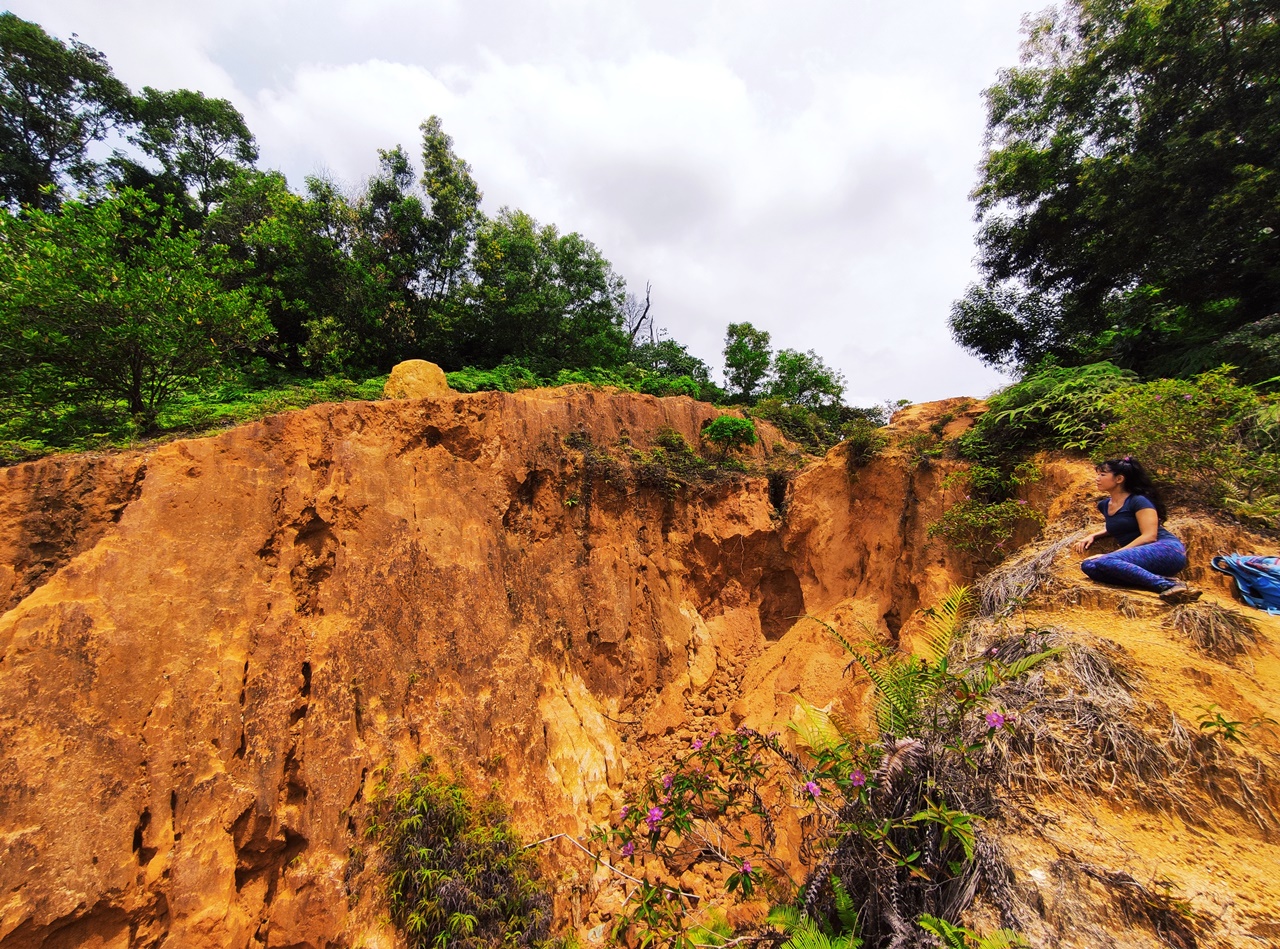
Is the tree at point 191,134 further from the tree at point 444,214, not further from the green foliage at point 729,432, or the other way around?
the green foliage at point 729,432

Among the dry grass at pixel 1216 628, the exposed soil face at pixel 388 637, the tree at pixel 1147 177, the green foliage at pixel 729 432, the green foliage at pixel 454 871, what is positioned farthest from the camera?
the green foliage at pixel 729 432

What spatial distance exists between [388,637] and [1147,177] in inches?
569

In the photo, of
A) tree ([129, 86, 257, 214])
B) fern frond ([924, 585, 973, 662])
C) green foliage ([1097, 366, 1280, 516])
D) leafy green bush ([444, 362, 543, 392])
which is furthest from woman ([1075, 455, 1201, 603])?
tree ([129, 86, 257, 214])

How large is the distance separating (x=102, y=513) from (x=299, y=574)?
198cm

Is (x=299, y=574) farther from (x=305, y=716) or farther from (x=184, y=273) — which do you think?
(x=184, y=273)

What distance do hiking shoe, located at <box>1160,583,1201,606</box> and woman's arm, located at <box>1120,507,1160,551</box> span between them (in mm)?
509

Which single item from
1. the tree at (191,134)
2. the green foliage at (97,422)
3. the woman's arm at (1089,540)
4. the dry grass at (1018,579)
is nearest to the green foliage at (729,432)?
the dry grass at (1018,579)

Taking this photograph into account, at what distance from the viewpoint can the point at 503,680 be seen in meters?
6.82

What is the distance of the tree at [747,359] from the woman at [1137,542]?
14.5 meters

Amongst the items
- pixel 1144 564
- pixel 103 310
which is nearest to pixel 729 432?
pixel 1144 564

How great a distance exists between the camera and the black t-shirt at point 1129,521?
4324mm

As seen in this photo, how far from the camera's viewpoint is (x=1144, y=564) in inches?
166

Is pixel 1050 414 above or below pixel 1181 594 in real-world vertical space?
above

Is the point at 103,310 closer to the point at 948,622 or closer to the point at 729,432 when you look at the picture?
the point at 729,432
